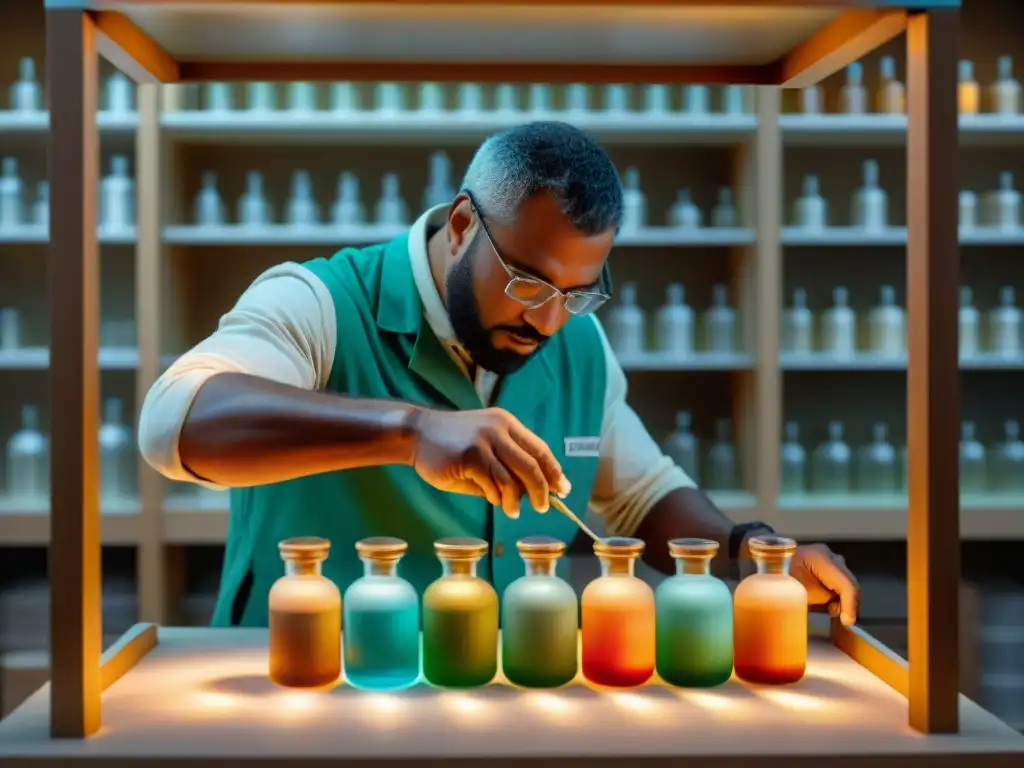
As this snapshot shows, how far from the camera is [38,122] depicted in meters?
2.85

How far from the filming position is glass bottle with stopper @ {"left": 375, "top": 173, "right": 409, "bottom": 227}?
2.87m

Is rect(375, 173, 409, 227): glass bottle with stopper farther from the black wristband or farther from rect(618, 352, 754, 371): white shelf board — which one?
the black wristband

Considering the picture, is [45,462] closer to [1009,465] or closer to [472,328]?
[472,328]

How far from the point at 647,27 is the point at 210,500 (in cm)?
207

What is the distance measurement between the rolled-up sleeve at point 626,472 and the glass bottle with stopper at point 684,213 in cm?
127

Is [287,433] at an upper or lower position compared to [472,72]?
lower

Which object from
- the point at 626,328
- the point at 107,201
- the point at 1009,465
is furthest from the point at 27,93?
the point at 1009,465

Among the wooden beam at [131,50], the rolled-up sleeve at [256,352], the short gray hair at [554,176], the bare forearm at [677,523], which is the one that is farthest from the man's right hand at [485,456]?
the bare forearm at [677,523]

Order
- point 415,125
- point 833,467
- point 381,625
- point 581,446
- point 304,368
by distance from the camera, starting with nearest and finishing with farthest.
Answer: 1. point 381,625
2. point 304,368
3. point 581,446
4. point 415,125
5. point 833,467

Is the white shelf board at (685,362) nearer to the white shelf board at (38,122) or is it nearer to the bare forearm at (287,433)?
the white shelf board at (38,122)

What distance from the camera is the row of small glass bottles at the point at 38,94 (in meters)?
2.82

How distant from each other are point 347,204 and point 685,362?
97 centimetres

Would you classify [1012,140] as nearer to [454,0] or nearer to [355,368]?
[355,368]

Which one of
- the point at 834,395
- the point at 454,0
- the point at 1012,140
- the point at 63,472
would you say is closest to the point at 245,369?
the point at 63,472
